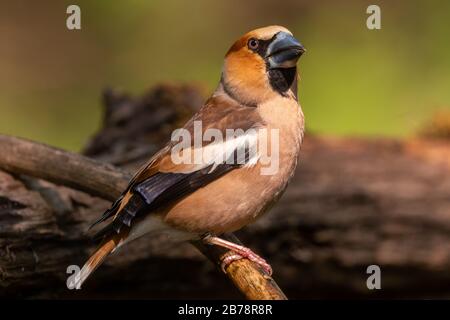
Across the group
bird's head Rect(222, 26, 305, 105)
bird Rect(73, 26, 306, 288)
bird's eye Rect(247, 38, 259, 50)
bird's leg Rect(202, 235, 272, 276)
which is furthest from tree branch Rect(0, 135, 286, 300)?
bird's eye Rect(247, 38, 259, 50)

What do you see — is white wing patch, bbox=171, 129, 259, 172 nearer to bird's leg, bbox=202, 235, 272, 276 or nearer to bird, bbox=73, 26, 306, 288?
bird, bbox=73, 26, 306, 288

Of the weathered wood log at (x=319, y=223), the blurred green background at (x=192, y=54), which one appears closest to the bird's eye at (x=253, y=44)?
the weathered wood log at (x=319, y=223)

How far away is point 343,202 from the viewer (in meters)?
4.57

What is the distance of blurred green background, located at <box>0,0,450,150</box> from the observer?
672 centimetres

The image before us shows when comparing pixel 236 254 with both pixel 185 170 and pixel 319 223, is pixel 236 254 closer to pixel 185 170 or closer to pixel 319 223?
pixel 185 170

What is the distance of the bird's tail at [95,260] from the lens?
3326mm

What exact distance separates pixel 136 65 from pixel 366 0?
2.03 m

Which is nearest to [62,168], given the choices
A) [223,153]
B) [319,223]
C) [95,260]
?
[95,260]

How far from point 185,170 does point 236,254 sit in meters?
0.37

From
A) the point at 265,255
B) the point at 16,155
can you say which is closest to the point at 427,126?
the point at 265,255

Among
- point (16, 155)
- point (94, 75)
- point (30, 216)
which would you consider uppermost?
point (94, 75)

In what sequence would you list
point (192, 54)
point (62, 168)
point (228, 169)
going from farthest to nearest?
point (192, 54), point (62, 168), point (228, 169)

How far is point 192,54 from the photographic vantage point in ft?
24.0
